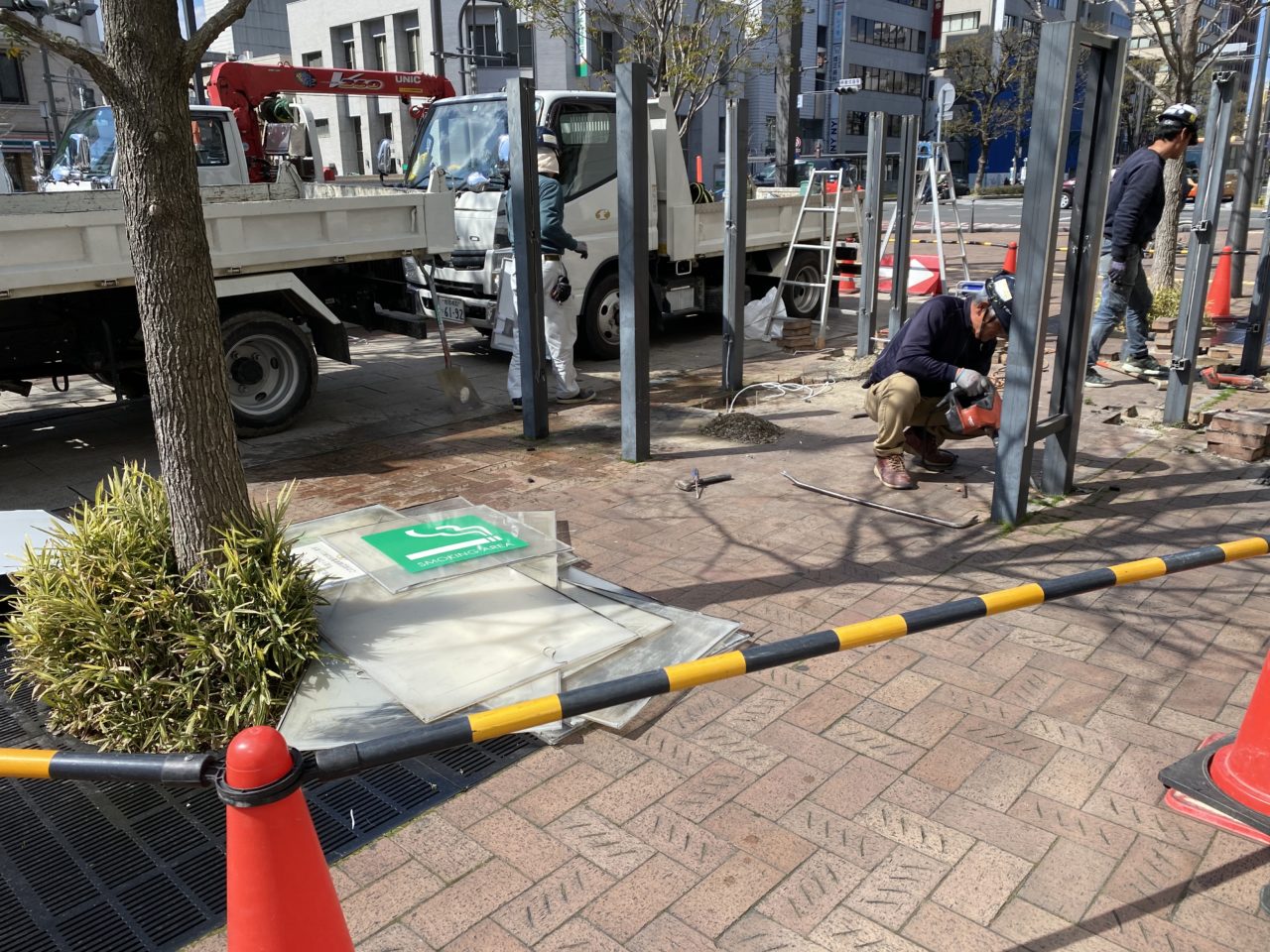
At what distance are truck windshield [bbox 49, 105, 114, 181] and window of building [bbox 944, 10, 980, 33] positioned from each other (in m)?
66.6

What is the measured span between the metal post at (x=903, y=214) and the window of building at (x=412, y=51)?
31865mm

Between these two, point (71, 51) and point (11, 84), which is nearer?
point (71, 51)

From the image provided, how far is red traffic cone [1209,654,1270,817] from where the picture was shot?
287 centimetres

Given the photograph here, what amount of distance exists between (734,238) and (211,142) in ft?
16.8

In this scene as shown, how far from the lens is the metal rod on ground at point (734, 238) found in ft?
25.6

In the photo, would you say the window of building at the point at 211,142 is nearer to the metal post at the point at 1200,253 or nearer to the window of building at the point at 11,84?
the metal post at the point at 1200,253

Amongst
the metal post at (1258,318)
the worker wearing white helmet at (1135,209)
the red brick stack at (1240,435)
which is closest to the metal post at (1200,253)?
the worker wearing white helmet at (1135,209)

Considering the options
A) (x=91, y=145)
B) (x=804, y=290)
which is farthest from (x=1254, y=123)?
(x=91, y=145)

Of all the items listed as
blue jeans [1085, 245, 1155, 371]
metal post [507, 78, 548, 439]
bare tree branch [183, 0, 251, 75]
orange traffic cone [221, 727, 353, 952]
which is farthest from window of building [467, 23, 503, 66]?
orange traffic cone [221, 727, 353, 952]

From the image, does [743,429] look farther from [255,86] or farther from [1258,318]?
[255,86]

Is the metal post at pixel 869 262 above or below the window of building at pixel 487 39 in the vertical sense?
below

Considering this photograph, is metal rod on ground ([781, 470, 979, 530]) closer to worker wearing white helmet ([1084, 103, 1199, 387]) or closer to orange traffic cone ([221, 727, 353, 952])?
worker wearing white helmet ([1084, 103, 1199, 387])

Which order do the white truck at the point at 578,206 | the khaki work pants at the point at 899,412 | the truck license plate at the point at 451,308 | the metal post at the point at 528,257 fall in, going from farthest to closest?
the white truck at the point at 578,206, the truck license plate at the point at 451,308, the metal post at the point at 528,257, the khaki work pants at the point at 899,412

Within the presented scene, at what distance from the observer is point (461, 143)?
9523 millimetres
